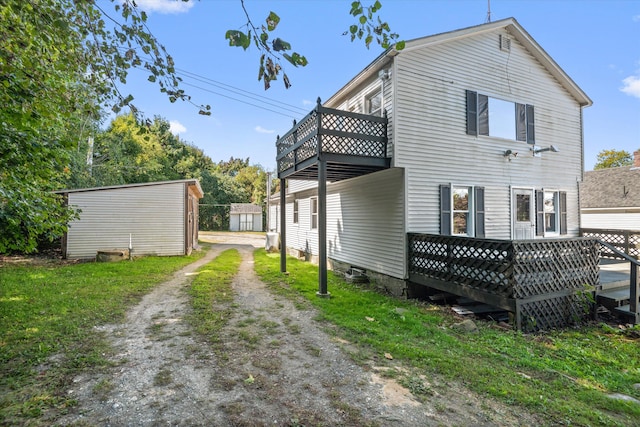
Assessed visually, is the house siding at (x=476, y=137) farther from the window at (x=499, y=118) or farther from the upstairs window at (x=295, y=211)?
the upstairs window at (x=295, y=211)

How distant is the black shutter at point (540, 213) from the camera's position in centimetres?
948

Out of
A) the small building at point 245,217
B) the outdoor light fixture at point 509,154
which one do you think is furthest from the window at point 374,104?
the small building at point 245,217

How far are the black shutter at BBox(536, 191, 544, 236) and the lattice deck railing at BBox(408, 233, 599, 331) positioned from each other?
118 inches

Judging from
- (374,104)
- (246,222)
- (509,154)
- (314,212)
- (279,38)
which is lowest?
(246,222)

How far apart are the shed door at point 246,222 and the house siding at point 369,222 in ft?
86.2

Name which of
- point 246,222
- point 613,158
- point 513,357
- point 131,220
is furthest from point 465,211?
point 613,158

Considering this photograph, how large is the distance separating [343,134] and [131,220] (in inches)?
426

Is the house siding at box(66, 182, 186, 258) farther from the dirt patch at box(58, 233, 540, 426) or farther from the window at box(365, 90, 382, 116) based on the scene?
the window at box(365, 90, 382, 116)

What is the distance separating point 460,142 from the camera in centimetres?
841

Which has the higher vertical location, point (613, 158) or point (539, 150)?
point (613, 158)

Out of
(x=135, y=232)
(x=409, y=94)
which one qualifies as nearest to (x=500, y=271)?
(x=409, y=94)

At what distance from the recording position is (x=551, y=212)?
987cm

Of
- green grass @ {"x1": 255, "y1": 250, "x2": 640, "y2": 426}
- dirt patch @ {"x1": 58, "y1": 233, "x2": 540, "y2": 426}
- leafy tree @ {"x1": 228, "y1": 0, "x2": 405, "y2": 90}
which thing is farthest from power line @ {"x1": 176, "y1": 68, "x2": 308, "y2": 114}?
leafy tree @ {"x1": 228, "y1": 0, "x2": 405, "y2": 90}

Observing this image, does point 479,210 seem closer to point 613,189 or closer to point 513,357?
point 513,357
